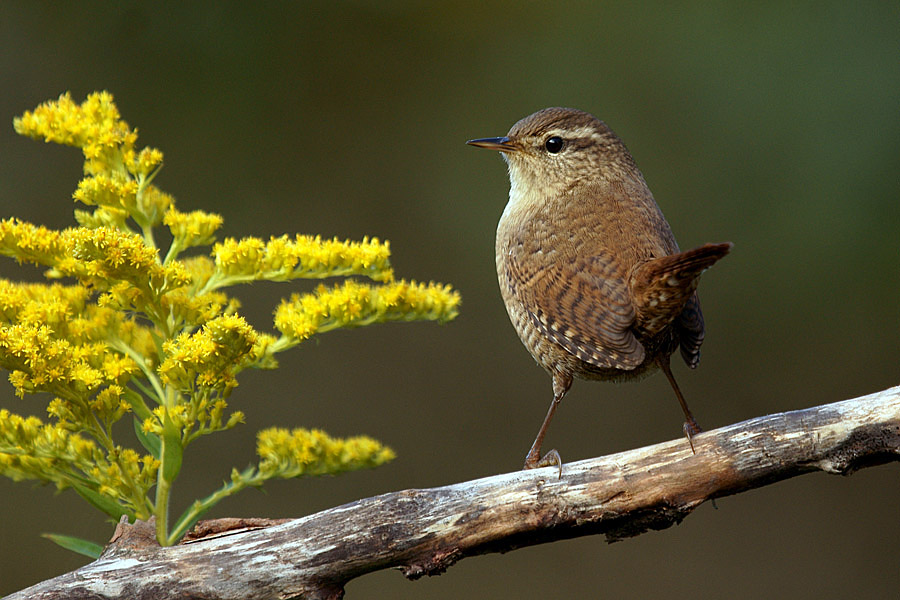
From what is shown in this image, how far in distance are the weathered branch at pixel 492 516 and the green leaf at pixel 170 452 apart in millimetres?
116

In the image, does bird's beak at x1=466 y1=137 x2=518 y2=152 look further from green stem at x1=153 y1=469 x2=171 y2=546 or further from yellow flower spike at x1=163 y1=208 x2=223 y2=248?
green stem at x1=153 y1=469 x2=171 y2=546

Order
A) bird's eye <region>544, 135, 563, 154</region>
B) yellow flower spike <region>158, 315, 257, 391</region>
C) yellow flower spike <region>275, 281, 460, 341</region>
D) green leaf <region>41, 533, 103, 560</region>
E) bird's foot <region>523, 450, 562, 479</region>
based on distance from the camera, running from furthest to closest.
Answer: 1. bird's eye <region>544, 135, 563, 154</region>
2. bird's foot <region>523, 450, 562, 479</region>
3. yellow flower spike <region>275, 281, 460, 341</region>
4. green leaf <region>41, 533, 103, 560</region>
5. yellow flower spike <region>158, 315, 257, 391</region>

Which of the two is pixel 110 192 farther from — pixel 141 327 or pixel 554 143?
pixel 554 143

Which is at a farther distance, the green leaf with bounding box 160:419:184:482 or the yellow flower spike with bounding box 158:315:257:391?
the green leaf with bounding box 160:419:184:482

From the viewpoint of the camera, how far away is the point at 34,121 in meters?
1.49

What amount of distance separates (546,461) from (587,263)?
419mm

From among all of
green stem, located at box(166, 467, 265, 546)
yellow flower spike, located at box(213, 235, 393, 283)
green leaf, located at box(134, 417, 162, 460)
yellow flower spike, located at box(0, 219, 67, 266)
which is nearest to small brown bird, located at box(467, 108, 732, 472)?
yellow flower spike, located at box(213, 235, 393, 283)

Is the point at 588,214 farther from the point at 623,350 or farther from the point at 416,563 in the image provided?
the point at 416,563

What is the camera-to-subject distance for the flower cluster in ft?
4.27

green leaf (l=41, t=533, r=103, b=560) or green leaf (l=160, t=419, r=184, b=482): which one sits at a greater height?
green leaf (l=160, t=419, r=184, b=482)

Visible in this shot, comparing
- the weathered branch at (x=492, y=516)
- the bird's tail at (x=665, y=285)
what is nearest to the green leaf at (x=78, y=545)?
the weathered branch at (x=492, y=516)

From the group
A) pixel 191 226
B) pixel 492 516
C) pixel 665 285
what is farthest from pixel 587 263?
pixel 191 226

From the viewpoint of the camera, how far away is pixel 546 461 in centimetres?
177

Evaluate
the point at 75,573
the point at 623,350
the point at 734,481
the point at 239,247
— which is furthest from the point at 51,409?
the point at 734,481
